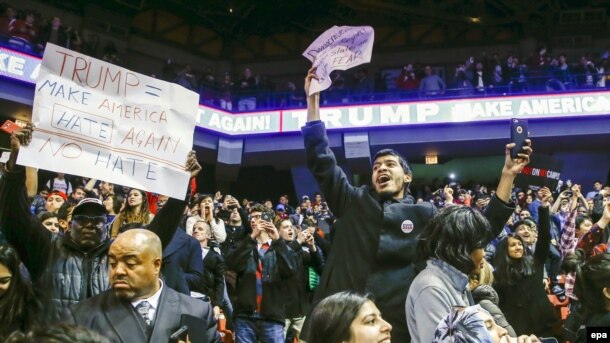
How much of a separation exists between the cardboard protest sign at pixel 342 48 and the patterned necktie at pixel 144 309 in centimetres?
178

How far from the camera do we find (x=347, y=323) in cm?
196

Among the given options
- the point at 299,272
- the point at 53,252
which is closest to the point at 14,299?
the point at 53,252

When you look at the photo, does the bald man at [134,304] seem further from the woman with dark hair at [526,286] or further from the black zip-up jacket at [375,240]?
the woman with dark hair at [526,286]

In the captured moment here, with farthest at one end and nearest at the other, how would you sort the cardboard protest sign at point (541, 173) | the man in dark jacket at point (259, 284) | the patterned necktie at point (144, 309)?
the man in dark jacket at point (259, 284) → the cardboard protest sign at point (541, 173) → the patterned necktie at point (144, 309)

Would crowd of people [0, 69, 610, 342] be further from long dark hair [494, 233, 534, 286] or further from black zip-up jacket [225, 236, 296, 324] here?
black zip-up jacket [225, 236, 296, 324]

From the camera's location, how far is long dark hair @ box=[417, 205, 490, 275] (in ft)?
7.42

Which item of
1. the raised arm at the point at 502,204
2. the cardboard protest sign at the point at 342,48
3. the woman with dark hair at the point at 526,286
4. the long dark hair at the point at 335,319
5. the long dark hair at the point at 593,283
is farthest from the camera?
the woman with dark hair at the point at 526,286

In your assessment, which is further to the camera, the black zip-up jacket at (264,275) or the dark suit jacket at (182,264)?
the black zip-up jacket at (264,275)

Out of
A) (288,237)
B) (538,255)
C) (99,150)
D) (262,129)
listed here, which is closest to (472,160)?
(262,129)

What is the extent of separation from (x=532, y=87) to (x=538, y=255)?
13955 millimetres

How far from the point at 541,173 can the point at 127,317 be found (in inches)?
133

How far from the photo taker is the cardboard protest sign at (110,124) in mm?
3271

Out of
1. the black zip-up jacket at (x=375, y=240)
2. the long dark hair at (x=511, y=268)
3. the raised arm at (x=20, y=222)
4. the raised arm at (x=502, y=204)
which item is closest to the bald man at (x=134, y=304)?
the raised arm at (x=20, y=222)

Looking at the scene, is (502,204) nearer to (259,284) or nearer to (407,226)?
(407,226)
